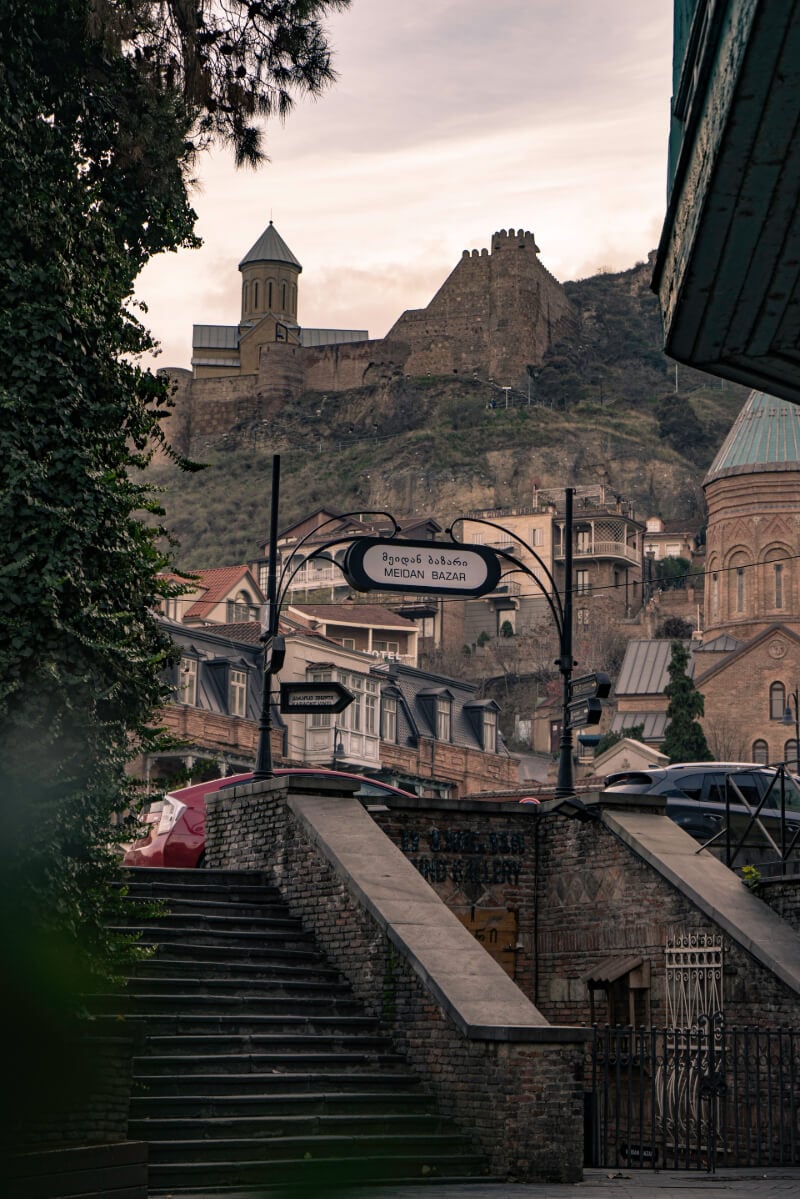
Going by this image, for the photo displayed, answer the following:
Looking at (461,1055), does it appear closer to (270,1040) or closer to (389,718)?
(270,1040)

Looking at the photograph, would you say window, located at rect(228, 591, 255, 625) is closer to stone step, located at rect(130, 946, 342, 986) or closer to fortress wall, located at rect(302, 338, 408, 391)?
stone step, located at rect(130, 946, 342, 986)

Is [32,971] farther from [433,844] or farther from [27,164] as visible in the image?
[433,844]

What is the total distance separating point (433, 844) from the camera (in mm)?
16766

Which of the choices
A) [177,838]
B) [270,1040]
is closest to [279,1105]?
[270,1040]

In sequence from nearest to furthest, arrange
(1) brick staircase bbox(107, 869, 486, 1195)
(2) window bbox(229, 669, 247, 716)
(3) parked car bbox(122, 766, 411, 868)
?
(1) brick staircase bbox(107, 869, 486, 1195), (3) parked car bbox(122, 766, 411, 868), (2) window bbox(229, 669, 247, 716)

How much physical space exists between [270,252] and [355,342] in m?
17.1

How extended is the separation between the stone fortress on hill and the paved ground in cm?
13785

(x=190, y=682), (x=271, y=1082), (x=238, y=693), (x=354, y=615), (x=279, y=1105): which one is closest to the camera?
(x=279, y=1105)

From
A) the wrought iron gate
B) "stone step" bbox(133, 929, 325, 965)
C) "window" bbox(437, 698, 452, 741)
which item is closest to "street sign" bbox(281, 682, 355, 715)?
"stone step" bbox(133, 929, 325, 965)

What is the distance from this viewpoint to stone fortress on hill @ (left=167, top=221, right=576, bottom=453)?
5910 inches

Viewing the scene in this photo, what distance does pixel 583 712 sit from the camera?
17.7m

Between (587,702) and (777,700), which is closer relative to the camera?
(587,702)

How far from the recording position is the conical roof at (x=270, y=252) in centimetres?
16612

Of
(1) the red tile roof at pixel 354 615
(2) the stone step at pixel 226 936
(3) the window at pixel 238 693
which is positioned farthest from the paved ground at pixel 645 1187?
(1) the red tile roof at pixel 354 615
